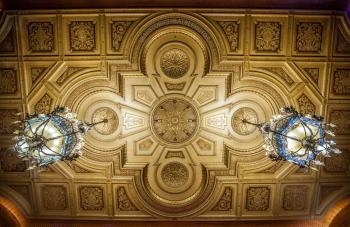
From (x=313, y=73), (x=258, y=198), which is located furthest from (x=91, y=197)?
(x=313, y=73)

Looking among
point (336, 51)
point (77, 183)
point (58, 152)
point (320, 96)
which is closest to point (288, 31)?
point (336, 51)

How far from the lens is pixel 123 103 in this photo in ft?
21.8

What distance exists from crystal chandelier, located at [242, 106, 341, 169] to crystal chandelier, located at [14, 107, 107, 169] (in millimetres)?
2946

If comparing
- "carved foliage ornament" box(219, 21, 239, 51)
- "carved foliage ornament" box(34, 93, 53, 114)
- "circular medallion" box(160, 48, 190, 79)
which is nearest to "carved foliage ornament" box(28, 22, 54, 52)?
"carved foliage ornament" box(34, 93, 53, 114)

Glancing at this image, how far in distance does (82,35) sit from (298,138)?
13.8 ft

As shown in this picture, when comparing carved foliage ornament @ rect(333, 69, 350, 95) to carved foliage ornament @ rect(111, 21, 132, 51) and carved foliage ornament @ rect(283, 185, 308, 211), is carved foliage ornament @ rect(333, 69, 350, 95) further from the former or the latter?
carved foliage ornament @ rect(111, 21, 132, 51)

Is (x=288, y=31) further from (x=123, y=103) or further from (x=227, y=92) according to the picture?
(x=123, y=103)

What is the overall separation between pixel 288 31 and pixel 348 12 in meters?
1.04

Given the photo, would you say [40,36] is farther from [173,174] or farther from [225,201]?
[225,201]

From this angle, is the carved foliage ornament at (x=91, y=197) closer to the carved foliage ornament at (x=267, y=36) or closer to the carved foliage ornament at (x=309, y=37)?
the carved foliage ornament at (x=267, y=36)

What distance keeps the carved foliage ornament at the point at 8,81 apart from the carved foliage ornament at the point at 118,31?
6.68 feet

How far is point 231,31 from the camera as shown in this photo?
6125mm

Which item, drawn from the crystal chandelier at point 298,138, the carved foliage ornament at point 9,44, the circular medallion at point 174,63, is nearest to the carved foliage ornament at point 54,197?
the carved foliage ornament at point 9,44

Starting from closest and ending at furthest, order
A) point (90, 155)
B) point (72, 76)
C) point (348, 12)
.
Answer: point (348, 12) → point (72, 76) → point (90, 155)
